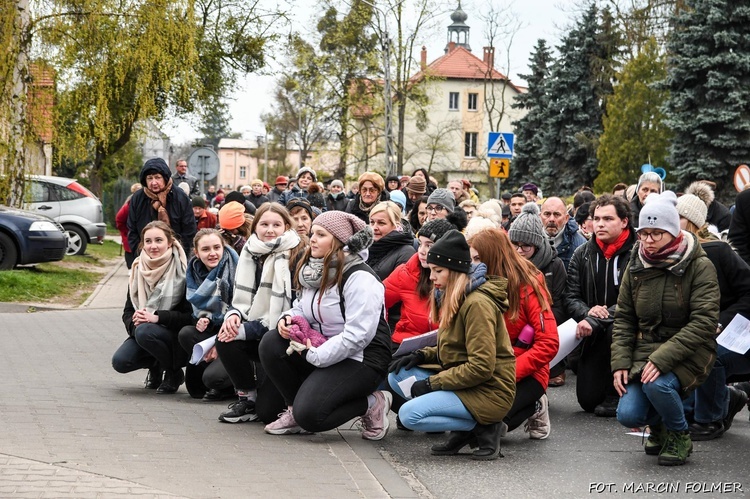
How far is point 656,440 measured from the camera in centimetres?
718

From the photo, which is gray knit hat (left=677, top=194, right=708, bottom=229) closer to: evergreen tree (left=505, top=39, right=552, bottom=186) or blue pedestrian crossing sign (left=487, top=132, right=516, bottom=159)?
blue pedestrian crossing sign (left=487, top=132, right=516, bottom=159)

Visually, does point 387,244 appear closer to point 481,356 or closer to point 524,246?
point 524,246

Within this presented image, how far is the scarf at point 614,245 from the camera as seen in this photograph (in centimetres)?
888

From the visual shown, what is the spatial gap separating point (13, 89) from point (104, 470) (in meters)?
15.9

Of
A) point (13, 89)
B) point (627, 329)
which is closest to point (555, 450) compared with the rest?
point (627, 329)

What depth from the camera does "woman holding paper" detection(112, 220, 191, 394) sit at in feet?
29.9

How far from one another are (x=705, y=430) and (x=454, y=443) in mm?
2043

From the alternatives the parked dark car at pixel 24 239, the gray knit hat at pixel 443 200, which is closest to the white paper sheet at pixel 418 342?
the gray knit hat at pixel 443 200

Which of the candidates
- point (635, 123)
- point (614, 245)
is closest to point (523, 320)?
point (614, 245)

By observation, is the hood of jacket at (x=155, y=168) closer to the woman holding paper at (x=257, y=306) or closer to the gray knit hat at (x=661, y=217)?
the woman holding paper at (x=257, y=306)

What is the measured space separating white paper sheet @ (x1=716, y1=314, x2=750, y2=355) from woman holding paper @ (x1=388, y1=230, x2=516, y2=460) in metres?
1.50

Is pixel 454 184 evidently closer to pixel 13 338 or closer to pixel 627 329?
pixel 13 338

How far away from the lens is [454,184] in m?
15.4

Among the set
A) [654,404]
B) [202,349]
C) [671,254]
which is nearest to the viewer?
[654,404]
